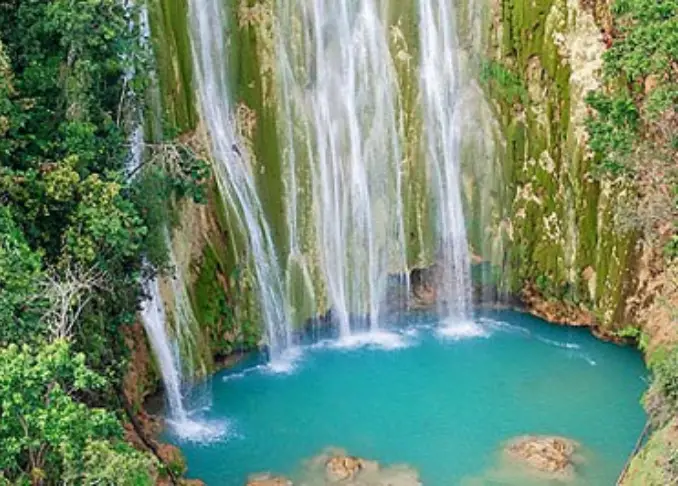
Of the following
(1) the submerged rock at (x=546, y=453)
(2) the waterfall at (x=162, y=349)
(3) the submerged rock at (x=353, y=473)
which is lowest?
(1) the submerged rock at (x=546, y=453)

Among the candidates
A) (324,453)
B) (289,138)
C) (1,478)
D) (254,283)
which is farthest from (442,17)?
(1,478)

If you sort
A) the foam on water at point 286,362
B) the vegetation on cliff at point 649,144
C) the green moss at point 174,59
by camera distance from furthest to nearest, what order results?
the foam on water at point 286,362, the green moss at point 174,59, the vegetation on cliff at point 649,144

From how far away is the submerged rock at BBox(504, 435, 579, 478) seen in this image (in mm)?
17359

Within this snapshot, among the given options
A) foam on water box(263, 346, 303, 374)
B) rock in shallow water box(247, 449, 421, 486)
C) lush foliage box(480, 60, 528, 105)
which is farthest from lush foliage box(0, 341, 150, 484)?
lush foliage box(480, 60, 528, 105)

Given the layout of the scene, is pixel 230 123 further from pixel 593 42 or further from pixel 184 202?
pixel 593 42

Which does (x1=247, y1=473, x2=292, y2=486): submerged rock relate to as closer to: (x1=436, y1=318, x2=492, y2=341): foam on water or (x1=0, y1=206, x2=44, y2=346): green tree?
(x1=0, y1=206, x2=44, y2=346): green tree

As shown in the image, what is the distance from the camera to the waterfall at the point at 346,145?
72.3 ft

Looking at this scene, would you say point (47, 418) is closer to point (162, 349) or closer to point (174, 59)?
point (162, 349)

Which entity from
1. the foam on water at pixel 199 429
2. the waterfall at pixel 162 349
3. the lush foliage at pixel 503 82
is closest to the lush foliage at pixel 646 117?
the lush foliage at pixel 503 82

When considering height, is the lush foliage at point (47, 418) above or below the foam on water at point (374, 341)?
above

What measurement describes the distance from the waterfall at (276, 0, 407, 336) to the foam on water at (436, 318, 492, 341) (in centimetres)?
151

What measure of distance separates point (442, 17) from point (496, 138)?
3.04m

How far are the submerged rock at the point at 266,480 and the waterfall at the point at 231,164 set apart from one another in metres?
4.42

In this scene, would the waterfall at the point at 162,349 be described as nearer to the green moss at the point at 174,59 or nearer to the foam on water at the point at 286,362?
the foam on water at the point at 286,362
